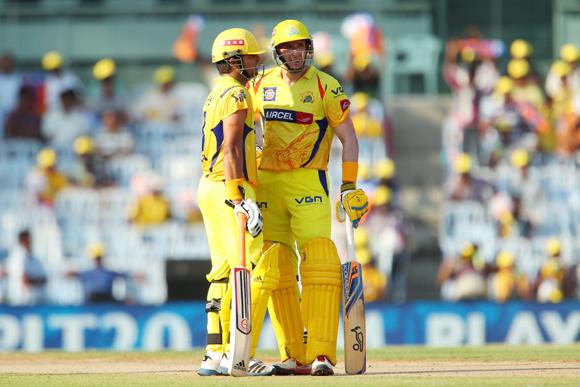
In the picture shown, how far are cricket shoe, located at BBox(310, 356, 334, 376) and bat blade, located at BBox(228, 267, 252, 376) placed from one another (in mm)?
456

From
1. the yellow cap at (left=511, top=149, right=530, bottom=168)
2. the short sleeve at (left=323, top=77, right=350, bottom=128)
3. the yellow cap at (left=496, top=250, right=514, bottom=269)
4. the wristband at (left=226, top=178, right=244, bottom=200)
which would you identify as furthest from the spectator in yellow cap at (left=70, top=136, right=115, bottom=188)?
the wristband at (left=226, top=178, right=244, bottom=200)

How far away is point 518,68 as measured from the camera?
1933cm

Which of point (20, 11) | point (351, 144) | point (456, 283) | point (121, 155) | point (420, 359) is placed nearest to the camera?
point (351, 144)

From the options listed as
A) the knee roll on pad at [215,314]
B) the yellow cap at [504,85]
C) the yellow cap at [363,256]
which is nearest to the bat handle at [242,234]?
the knee roll on pad at [215,314]

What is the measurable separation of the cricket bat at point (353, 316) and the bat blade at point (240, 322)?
27.7 inches

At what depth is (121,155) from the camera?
19.1 meters

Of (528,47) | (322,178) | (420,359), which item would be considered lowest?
(420,359)

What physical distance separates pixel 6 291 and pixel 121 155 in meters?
2.73

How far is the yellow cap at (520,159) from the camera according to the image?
1853 cm

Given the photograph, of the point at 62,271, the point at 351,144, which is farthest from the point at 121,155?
the point at 351,144

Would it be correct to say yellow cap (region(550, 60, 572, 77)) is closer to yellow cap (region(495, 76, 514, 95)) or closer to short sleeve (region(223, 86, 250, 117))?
yellow cap (region(495, 76, 514, 95))

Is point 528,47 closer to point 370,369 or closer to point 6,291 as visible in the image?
point 6,291

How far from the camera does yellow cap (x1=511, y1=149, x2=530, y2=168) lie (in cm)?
1853

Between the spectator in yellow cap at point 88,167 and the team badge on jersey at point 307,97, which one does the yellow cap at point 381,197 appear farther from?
the team badge on jersey at point 307,97
